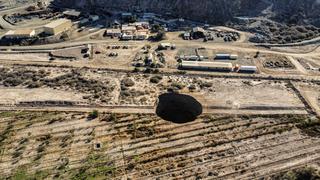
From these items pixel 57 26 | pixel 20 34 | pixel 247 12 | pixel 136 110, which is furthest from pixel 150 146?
pixel 247 12

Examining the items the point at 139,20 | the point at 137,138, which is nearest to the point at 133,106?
the point at 137,138

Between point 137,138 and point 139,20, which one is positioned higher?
point 139,20

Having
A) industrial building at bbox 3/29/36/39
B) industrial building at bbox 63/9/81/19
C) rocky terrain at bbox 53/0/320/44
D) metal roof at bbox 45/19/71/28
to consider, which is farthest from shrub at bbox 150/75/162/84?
industrial building at bbox 63/9/81/19

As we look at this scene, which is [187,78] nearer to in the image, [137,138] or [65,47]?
[137,138]

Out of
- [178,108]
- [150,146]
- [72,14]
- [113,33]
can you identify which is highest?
[72,14]

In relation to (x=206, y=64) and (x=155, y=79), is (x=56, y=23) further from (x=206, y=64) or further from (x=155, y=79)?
(x=206, y=64)

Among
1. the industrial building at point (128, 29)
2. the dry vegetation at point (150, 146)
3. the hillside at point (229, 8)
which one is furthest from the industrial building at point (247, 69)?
the industrial building at point (128, 29)
